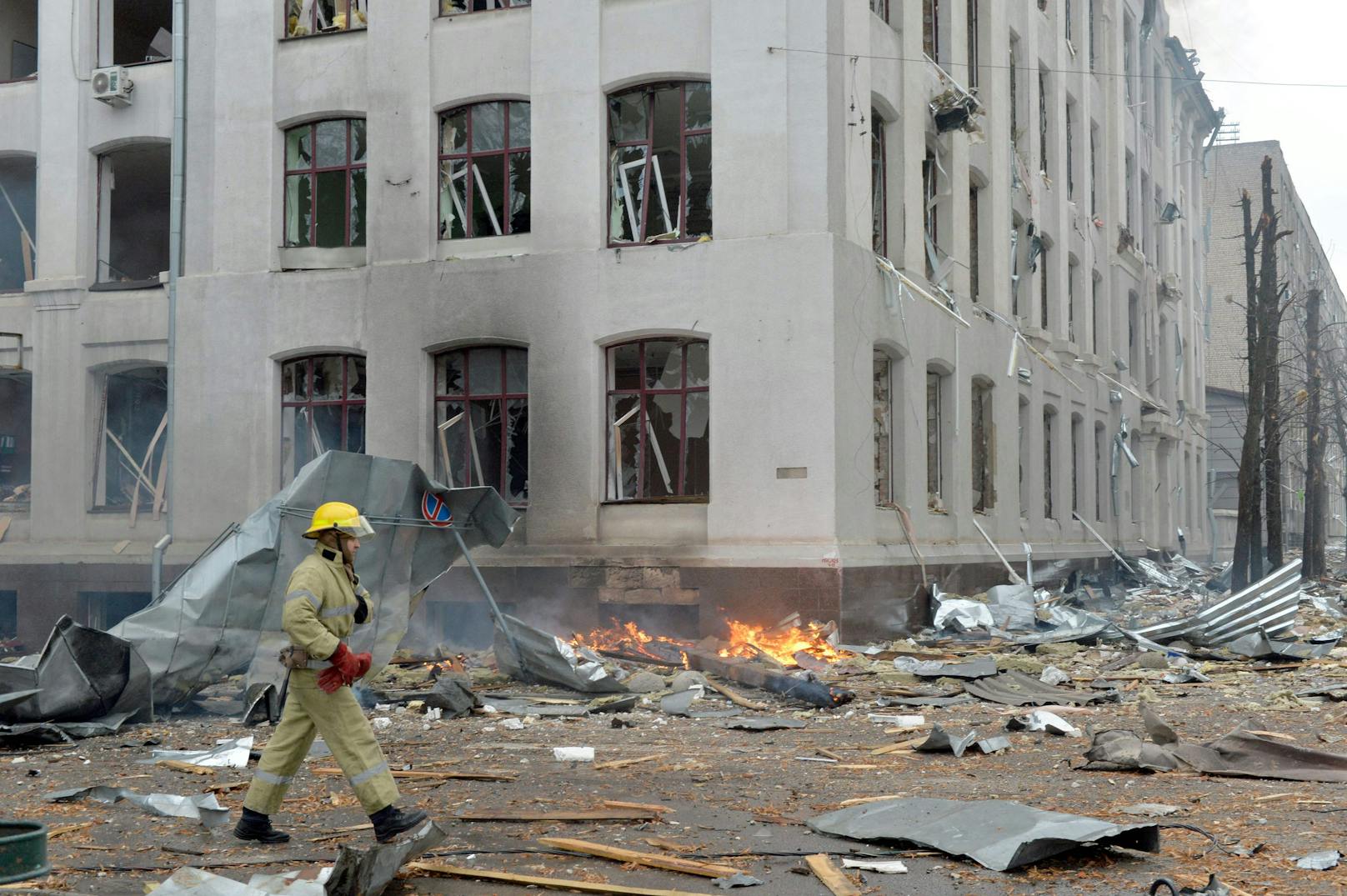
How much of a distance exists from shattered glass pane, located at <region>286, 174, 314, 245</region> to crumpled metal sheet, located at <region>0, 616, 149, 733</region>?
32.3 ft

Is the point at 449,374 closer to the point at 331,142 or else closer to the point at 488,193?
the point at 488,193

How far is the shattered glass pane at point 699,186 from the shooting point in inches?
720

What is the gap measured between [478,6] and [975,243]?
942 centimetres

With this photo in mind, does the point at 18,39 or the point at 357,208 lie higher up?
the point at 18,39

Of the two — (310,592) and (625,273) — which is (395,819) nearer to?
(310,592)

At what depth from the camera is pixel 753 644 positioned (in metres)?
16.5

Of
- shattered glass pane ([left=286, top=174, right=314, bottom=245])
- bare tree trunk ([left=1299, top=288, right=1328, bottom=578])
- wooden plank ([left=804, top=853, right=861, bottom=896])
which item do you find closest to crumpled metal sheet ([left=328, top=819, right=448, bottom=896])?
wooden plank ([left=804, top=853, right=861, bottom=896])

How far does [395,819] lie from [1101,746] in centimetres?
461

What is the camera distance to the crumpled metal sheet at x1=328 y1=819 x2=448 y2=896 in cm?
601

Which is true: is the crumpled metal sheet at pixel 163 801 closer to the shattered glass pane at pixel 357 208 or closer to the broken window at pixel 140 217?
the shattered glass pane at pixel 357 208

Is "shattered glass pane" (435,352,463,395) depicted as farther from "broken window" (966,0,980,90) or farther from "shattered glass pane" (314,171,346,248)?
"broken window" (966,0,980,90)

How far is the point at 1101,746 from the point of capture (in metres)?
9.25

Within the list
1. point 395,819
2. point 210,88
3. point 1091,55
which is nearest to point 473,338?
point 210,88

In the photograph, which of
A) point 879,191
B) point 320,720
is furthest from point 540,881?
point 879,191
